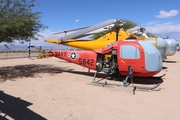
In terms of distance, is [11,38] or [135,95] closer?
[135,95]

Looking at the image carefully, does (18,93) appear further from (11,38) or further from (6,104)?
(11,38)

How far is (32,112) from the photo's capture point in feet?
15.9

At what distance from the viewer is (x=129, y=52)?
760 centimetres

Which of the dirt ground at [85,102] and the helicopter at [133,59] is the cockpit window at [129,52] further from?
the dirt ground at [85,102]

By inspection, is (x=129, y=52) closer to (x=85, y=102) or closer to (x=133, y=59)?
(x=133, y=59)

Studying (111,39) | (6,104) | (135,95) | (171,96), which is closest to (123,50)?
(135,95)

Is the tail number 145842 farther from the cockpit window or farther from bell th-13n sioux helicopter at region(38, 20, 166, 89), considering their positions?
the cockpit window

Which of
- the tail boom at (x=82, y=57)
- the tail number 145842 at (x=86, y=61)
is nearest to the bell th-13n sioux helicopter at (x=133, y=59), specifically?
the tail boom at (x=82, y=57)

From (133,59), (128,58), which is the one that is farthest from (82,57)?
(133,59)

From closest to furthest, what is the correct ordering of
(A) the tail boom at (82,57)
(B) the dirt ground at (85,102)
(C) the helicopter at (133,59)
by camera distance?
(B) the dirt ground at (85,102) < (C) the helicopter at (133,59) < (A) the tail boom at (82,57)

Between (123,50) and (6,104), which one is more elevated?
(123,50)

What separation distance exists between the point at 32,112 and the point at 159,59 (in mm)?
5831

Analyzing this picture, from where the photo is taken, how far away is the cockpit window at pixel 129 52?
7436 millimetres

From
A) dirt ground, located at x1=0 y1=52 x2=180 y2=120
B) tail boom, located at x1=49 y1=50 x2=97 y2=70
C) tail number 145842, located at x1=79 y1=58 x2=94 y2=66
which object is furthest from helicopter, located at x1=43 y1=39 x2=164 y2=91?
dirt ground, located at x1=0 y1=52 x2=180 y2=120
